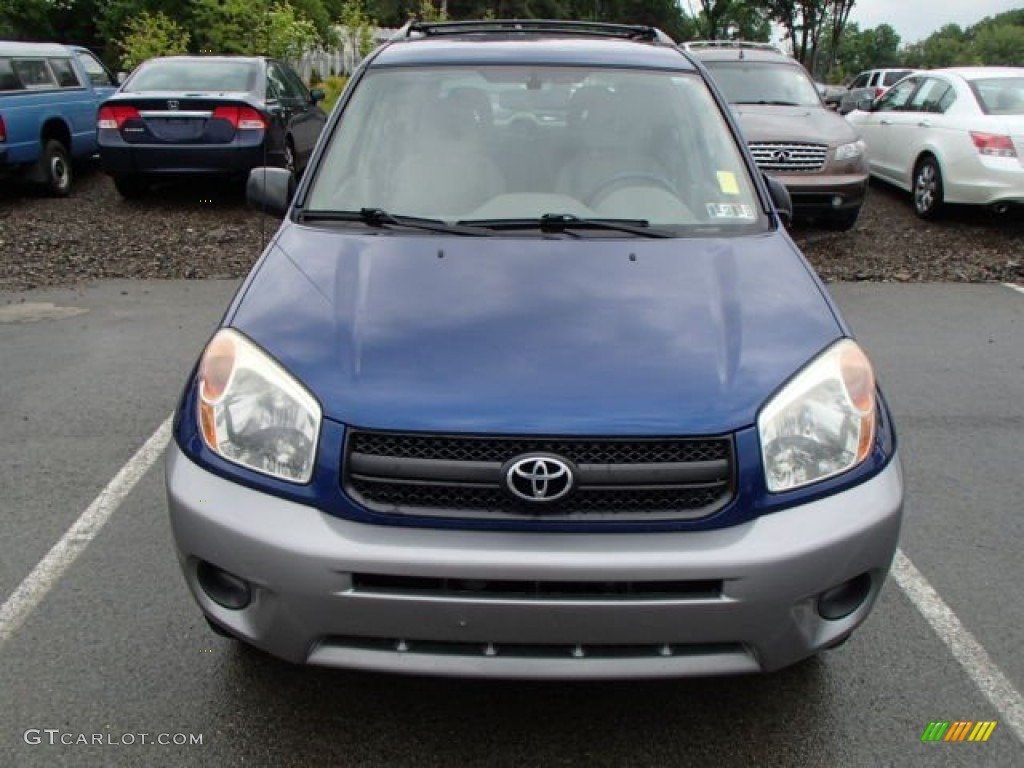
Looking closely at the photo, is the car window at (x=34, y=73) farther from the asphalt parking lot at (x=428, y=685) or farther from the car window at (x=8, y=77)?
the asphalt parking lot at (x=428, y=685)

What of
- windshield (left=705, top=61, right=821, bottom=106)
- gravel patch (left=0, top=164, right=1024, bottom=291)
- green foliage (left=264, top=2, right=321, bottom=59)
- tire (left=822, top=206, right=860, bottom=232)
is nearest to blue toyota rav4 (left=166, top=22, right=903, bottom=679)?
gravel patch (left=0, top=164, right=1024, bottom=291)

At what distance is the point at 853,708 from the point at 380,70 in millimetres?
2846

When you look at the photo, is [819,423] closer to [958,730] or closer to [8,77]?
[958,730]

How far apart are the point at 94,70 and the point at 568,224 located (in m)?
12.2

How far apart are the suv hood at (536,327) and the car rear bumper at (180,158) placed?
7273 millimetres

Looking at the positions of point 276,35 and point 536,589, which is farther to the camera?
point 276,35

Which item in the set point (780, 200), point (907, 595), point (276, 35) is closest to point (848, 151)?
point (780, 200)

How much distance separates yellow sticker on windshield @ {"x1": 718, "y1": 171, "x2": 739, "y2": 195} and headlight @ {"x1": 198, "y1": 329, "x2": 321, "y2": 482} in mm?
1827

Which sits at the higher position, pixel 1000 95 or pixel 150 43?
pixel 1000 95

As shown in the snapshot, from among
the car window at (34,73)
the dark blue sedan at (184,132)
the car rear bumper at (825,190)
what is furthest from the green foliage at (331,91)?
the car rear bumper at (825,190)

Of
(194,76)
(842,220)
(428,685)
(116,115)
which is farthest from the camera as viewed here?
(194,76)

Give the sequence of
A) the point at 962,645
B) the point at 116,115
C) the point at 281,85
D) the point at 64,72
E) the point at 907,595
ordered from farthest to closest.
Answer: the point at 64,72, the point at 281,85, the point at 116,115, the point at 907,595, the point at 962,645

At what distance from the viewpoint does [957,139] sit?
9.88 metres

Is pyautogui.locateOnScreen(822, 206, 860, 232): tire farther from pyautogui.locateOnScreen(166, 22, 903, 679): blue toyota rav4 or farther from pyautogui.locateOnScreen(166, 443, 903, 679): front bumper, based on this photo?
pyautogui.locateOnScreen(166, 443, 903, 679): front bumper
